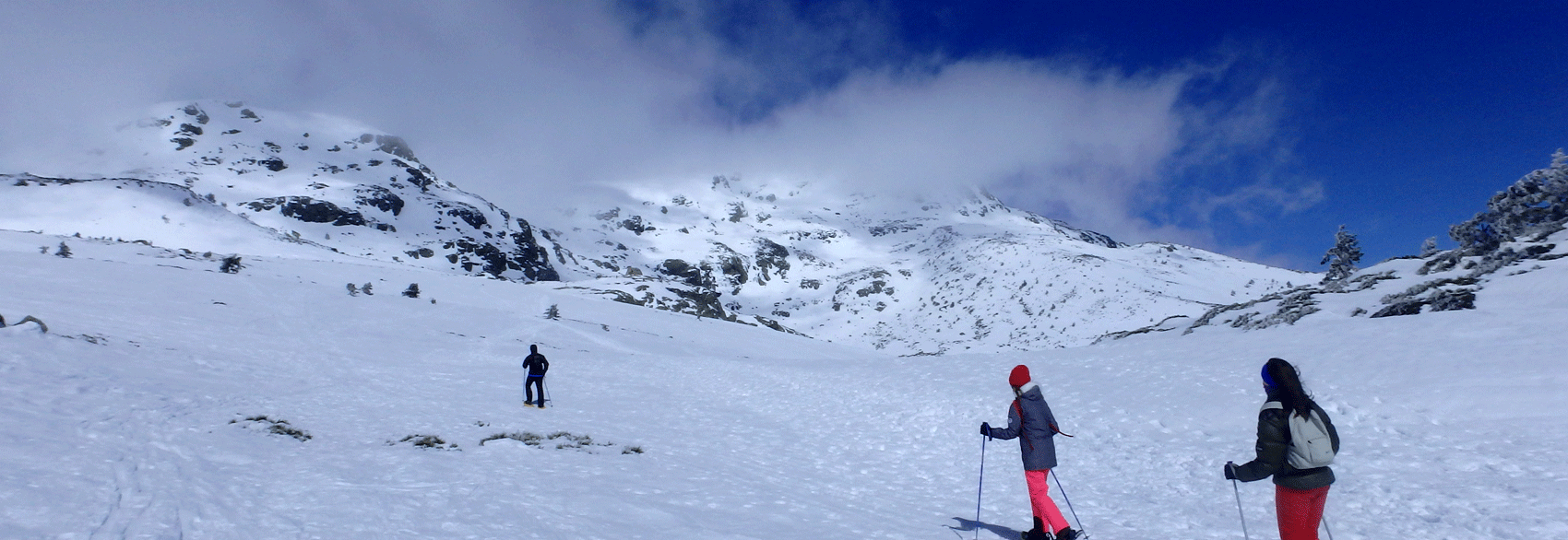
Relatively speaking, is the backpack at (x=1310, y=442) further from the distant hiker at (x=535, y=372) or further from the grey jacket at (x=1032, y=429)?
the distant hiker at (x=535, y=372)

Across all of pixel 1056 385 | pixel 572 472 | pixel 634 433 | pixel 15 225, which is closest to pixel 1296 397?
pixel 572 472

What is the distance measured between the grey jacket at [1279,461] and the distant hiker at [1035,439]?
2.10 m

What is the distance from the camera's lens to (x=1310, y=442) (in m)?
4.66

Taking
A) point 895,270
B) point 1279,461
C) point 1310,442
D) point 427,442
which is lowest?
point 427,442

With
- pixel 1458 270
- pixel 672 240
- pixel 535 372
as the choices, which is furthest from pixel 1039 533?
pixel 672 240

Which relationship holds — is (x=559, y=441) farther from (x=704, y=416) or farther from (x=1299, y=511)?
(x=1299, y=511)

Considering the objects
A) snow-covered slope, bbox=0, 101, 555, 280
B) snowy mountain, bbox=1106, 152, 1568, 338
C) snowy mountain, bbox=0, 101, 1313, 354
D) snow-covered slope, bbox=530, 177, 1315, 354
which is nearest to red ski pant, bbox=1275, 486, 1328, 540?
snowy mountain, bbox=1106, 152, 1568, 338

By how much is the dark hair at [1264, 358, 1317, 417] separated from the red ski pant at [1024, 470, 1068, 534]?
2521 millimetres

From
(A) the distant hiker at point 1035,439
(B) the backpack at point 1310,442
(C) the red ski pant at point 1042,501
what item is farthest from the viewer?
(A) the distant hiker at point 1035,439

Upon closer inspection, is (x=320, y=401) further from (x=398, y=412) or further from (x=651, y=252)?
(x=651, y=252)

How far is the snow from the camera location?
6918mm

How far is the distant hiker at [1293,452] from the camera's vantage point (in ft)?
15.3

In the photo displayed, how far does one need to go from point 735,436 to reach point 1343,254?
36753 millimetres

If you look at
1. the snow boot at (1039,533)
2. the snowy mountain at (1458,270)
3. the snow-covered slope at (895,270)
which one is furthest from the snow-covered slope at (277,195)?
the snowy mountain at (1458,270)
